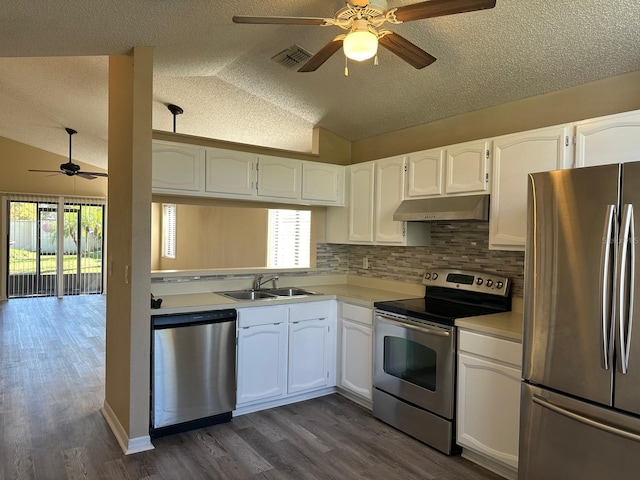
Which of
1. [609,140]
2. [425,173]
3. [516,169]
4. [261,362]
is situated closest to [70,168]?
[261,362]

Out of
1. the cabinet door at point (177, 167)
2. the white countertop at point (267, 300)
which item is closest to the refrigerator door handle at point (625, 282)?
the white countertop at point (267, 300)

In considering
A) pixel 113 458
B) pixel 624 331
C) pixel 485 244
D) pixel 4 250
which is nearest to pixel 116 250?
pixel 113 458

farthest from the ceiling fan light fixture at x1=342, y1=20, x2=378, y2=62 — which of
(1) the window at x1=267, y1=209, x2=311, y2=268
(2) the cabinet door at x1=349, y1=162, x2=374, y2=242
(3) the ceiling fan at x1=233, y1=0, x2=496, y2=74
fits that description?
(1) the window at x1=267, y1=209, x2=311, y2=268

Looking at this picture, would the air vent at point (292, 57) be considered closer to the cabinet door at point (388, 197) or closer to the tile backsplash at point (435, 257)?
the cabinet door at point (388, 197)

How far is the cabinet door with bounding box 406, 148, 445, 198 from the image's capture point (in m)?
3.27

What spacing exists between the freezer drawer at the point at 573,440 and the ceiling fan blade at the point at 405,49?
1739mm

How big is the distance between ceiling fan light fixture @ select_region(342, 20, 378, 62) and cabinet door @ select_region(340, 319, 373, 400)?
7.03 feet

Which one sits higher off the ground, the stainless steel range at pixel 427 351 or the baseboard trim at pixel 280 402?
the stainless steel range at pixel 427 351

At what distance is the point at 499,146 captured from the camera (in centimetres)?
288

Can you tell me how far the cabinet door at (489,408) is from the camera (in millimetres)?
2469

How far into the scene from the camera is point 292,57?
3.20m

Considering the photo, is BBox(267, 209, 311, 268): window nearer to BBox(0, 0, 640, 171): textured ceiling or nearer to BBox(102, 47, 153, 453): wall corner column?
BBox(0, 0, 640, 171): textured ceiling

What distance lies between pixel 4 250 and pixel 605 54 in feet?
31.7

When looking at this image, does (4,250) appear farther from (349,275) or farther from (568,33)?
(568,33)
